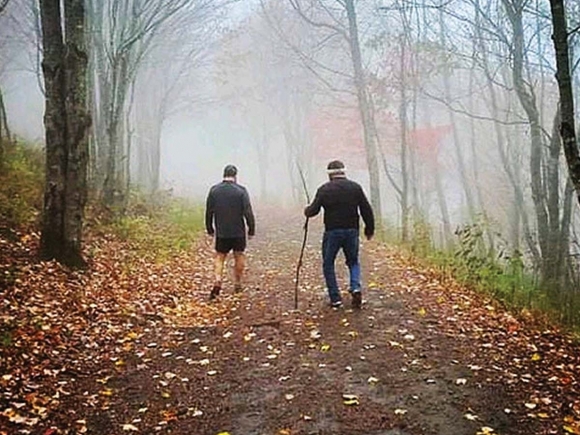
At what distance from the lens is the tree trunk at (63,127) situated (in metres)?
10.6

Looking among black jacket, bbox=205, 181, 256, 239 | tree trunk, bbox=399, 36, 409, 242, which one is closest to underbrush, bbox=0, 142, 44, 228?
black jacket, bbox=205, 181, 256, 239

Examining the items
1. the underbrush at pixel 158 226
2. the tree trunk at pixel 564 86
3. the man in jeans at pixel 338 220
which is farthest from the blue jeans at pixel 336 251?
the underbrush at pixel 158 226

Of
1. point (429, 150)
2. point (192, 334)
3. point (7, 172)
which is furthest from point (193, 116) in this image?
point (192, 334)

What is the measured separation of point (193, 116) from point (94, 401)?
1864 inches

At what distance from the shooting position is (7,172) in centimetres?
1496

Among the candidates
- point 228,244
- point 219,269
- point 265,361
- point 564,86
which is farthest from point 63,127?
point 564,86

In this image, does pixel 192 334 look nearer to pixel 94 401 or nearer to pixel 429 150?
pixel 94 401

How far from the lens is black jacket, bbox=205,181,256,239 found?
1160 centimetres

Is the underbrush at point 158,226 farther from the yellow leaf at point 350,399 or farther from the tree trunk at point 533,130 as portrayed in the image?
the yellow leaf at point 350,399

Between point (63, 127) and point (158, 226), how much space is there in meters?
8.56

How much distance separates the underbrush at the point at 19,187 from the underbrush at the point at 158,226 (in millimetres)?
1987

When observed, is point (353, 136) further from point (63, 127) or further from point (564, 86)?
point (564, 86)

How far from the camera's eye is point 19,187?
14219 millimetres

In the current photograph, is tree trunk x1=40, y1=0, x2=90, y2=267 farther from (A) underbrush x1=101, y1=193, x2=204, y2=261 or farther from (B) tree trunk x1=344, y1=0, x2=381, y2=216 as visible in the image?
(B) tree trunk x1=344, y1=0, x2=381, y2=216
